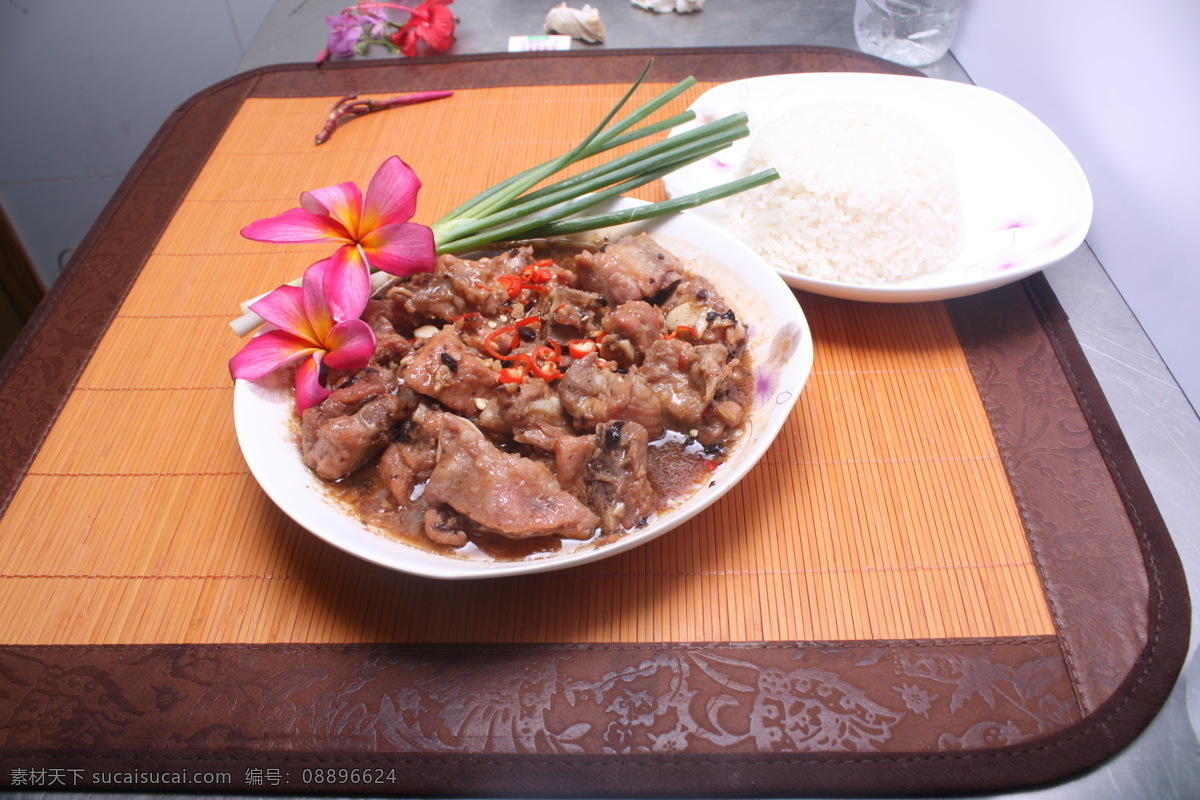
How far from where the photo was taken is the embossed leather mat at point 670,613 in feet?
5.08

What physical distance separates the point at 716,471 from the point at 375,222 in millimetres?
1146

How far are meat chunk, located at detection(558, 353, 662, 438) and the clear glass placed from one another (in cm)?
298

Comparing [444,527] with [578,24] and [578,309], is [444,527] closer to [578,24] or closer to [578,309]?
[578,309]

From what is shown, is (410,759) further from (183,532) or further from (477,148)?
(477,148)

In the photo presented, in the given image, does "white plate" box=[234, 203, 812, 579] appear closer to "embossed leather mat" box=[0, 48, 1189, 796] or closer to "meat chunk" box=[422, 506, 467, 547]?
"meat chunk" box=[422, 506, 467, 547]

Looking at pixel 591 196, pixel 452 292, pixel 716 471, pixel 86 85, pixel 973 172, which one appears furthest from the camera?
pixel 86 85

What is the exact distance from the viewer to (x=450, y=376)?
181cm

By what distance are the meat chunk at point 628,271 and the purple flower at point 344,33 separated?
8.23ft

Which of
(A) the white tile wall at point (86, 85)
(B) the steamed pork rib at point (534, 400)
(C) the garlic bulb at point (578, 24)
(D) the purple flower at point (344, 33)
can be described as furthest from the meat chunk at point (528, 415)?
(A) the white tile wall at point (86, 85)

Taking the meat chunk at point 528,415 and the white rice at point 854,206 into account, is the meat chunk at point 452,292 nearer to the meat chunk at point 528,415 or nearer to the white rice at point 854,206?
the meat chunk at point 528,415

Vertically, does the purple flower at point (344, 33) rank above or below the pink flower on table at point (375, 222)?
below

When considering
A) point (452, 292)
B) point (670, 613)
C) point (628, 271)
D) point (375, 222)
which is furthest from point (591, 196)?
point (670, 613)

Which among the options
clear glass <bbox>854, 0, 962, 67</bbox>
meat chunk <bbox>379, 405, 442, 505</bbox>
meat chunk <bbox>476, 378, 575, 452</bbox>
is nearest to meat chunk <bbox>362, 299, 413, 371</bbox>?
meat chunk <bbox>379, 405, 442, 505</bbox>

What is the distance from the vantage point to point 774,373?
74.2 inches
